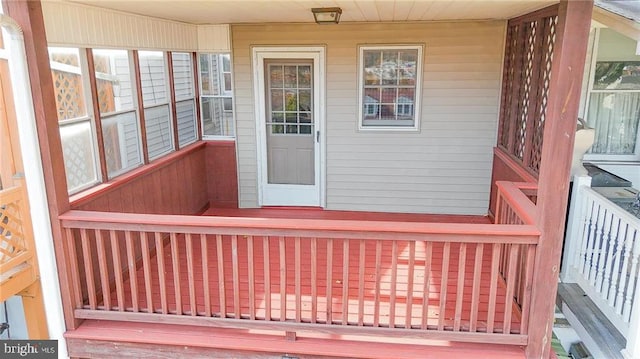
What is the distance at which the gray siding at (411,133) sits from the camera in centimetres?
559

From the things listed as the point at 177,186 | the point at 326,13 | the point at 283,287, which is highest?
the point at 326,13

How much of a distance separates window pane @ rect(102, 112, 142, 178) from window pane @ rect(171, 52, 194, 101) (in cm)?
106

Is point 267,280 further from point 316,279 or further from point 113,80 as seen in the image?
point 113,80

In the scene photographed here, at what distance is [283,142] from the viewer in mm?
6234

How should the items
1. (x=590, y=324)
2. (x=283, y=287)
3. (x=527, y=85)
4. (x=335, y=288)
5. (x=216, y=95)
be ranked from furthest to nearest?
(x=216, y=95) → (x=527, y=85) → (x=335, y=288) → (x=590, y=324) → (x=283, y=287)

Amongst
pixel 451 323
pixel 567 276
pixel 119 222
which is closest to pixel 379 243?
pixel 451 323

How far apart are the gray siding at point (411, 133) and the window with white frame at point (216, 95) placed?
182mm

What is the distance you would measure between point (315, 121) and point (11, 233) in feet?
12.0

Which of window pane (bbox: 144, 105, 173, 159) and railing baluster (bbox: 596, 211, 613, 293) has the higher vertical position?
window pane (bbox: 144, 105, 173, 159)

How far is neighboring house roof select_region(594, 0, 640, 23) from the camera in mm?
2934

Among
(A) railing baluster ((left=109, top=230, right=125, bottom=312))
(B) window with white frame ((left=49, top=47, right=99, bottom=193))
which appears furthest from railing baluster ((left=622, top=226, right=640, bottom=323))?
(B) window with white frame ((left=49, top=47, right=99, bottom=193))

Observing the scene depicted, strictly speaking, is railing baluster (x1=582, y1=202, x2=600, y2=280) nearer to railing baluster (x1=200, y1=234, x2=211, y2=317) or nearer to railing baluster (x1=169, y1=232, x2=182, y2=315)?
railing baluster (x1=200, y1=234, x2=211, y2=317)

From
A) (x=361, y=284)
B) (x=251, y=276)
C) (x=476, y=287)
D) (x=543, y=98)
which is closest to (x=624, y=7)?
(x=543, y=98)

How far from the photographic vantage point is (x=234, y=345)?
3258 mm
